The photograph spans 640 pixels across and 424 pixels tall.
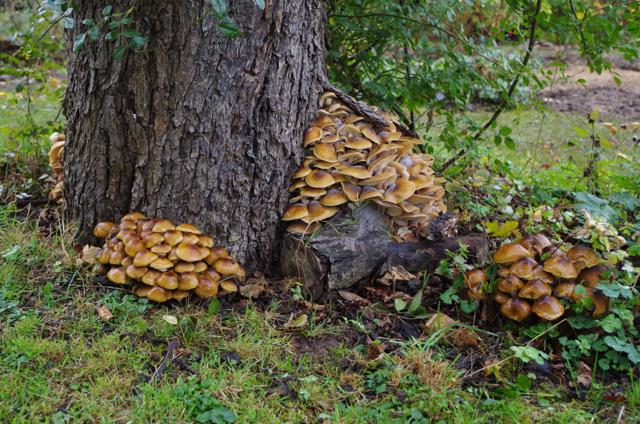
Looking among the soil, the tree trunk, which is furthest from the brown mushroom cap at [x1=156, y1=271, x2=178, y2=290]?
the soil

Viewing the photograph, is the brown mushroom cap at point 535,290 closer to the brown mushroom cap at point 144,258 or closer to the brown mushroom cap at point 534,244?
the brown mushroom cap at point 534,244

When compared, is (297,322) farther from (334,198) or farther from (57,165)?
(57,165)

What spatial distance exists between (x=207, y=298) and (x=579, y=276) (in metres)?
2.12

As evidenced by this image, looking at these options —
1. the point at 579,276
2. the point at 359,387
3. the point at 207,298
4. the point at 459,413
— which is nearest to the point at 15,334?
the point at 207,298

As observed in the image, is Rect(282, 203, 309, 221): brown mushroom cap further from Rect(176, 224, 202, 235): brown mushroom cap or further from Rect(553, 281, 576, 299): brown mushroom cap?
Rect(553, 281, 576, 299): brown mushroom cap

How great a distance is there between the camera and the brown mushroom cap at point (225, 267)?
3299mm

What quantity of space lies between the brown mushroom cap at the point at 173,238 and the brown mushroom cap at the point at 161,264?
11 centimetres

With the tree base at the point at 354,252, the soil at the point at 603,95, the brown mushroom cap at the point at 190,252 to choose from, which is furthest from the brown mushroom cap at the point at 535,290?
the soil at the point at 603,95

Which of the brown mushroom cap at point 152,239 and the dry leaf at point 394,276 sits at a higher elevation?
the brown mushroom cap at point 152,239

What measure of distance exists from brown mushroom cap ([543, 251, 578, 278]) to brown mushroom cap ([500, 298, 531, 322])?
0.22 metres

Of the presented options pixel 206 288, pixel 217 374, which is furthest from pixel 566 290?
pixel 206 288

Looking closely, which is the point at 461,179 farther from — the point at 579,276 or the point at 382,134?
the point at 579,276

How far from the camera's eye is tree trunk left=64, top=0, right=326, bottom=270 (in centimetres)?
313

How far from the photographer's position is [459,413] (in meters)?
2.53
